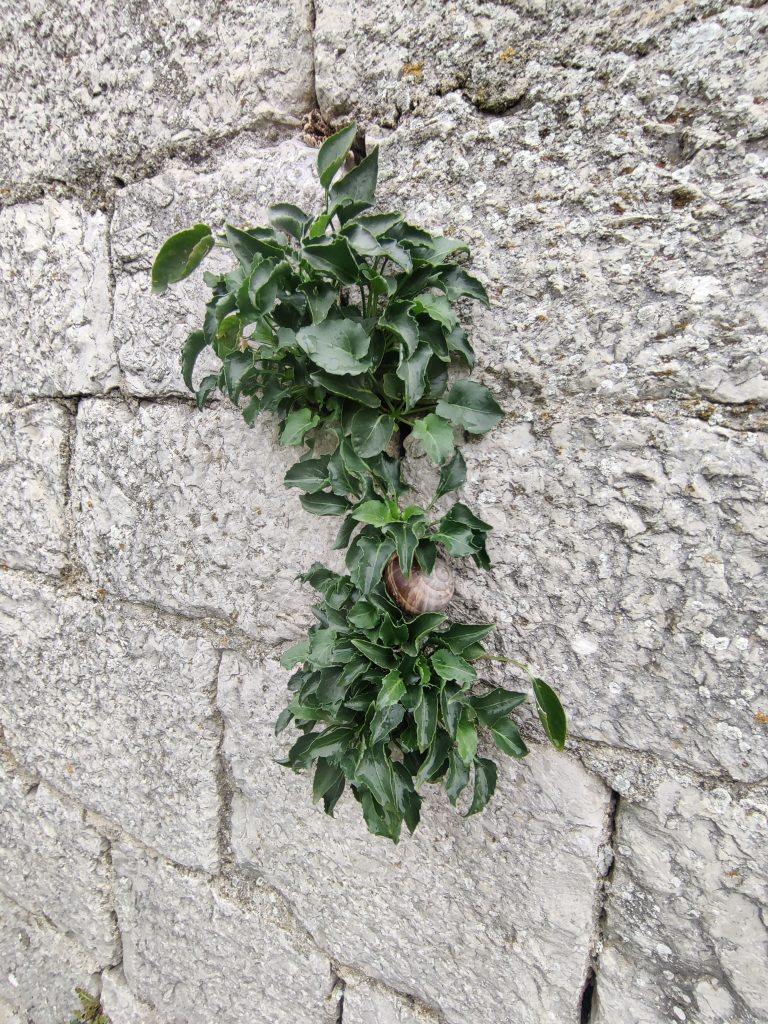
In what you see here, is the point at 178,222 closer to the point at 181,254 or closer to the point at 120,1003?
the point at 181,254

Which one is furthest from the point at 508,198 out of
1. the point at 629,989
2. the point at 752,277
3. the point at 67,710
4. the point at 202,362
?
the point at 67,710

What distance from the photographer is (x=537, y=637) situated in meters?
0.85

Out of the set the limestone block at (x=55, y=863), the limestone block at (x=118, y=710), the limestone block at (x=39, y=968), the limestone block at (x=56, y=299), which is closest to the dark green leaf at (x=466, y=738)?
the limestone block at (x=118, y=710)

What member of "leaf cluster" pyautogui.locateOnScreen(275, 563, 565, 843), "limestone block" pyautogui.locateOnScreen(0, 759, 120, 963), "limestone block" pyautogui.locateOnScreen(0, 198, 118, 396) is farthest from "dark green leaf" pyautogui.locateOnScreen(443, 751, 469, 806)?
"limestone block" pyautogui.locateOnScreen(0, 759, 120, 963)

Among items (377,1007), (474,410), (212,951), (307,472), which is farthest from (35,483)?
(377,1007)

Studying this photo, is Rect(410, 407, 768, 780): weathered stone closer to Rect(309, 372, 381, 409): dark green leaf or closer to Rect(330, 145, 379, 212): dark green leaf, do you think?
Rect(309, 372, 381, 409): dark green leaf

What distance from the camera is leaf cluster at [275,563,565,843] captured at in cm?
77

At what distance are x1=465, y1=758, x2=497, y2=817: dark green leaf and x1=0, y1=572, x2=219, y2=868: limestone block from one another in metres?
0.58

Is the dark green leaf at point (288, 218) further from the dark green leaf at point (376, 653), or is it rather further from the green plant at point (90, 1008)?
the green plant at point (90, 1008)

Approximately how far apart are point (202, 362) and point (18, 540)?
71 cm

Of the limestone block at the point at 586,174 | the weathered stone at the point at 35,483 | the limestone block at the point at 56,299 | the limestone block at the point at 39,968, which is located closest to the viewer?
the limestone block at the point at 586,174

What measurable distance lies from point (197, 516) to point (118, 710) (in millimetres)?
537

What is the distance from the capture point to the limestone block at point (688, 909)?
776mm

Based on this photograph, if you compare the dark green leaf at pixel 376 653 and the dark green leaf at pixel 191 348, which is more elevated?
the dark green leaf at pixel 191 348
